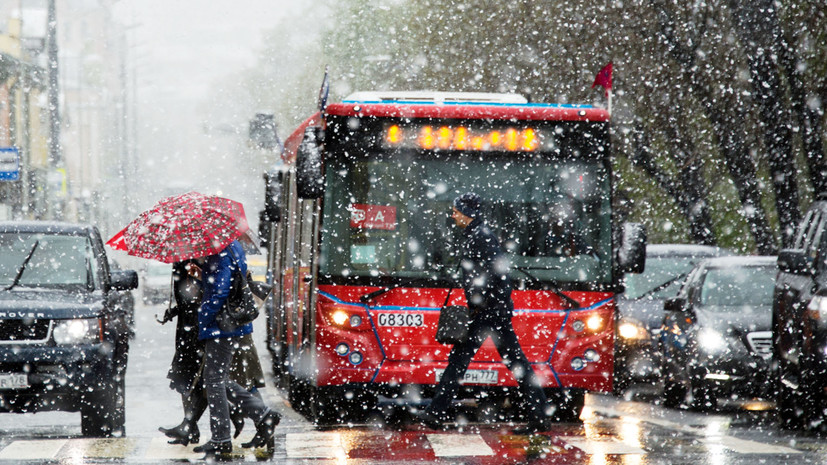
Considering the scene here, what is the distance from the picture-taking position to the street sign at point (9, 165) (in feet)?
77.1

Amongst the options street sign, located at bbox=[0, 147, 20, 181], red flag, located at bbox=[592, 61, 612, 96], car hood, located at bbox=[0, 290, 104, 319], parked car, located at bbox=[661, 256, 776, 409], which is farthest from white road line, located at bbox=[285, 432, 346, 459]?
street sign, located at bbox=[0, 147, 20, 181]

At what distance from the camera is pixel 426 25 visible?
89.7 ft

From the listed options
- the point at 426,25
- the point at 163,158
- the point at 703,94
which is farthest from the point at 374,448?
the point at 163,158

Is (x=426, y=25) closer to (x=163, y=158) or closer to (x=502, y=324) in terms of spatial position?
(x=502, y=324)

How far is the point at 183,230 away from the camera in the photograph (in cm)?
830

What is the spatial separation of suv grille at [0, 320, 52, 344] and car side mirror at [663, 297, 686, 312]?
6442mm

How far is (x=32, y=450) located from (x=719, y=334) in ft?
21.8

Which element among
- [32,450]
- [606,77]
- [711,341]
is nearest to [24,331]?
[32,450]

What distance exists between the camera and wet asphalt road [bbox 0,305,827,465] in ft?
28.2

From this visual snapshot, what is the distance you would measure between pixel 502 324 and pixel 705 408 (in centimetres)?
407

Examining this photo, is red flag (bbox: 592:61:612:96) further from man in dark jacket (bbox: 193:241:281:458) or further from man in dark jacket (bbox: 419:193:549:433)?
man in dark jacket (bbox: 193:241:281:458)

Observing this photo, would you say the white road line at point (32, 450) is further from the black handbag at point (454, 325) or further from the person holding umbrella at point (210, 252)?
the black handbag at point (454, 325)

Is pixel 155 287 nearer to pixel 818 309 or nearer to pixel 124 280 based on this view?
pixel 124 280

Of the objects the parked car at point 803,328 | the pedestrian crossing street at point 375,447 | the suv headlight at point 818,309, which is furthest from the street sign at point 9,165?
the suv headlight at point 818,309
